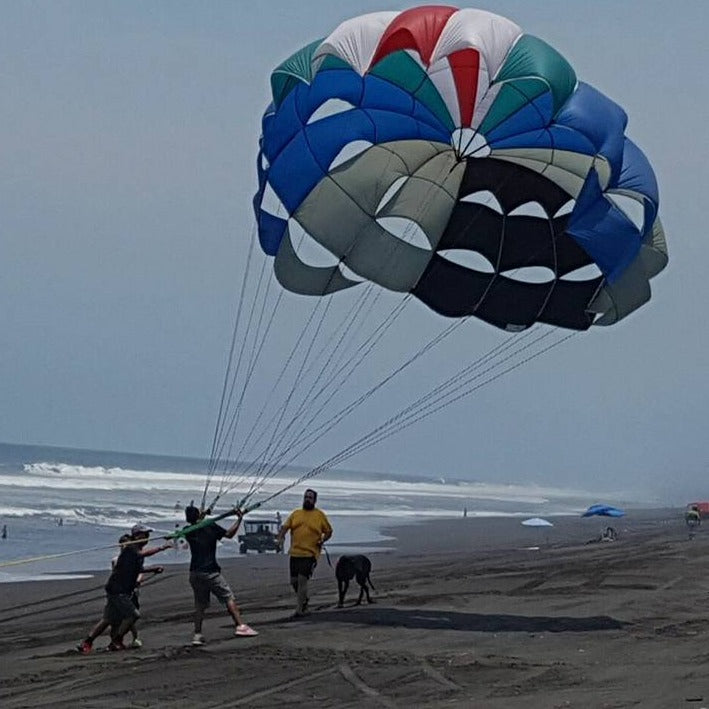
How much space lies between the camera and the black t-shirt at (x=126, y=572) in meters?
12.4

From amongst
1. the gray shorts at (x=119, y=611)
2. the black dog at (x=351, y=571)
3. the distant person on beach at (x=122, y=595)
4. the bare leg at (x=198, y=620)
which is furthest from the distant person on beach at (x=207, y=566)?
the black dog at (x=351, y=571)

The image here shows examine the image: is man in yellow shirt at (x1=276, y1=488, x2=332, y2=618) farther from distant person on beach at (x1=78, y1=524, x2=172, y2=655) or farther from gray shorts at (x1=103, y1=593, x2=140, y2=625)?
gray shorts at (x1=103, y1=593, x2=140, y2=625)

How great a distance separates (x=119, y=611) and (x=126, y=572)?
1.24 feet

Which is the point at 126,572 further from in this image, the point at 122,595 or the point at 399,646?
the point at 399,646

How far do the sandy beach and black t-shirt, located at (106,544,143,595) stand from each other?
58 centimetres

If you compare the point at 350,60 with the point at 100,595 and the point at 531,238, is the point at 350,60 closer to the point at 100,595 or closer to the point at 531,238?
the point at 531,238

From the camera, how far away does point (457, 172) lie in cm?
1419

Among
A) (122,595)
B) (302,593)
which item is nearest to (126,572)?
(122,595)

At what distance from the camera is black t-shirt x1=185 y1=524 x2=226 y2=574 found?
12867mm

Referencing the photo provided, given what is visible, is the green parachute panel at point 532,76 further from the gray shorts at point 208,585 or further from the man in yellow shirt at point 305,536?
the gray shorts at point 208,585

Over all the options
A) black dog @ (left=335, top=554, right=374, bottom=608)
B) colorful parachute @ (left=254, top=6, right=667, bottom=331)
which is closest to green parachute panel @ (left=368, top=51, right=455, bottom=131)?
colorful parachute @ (left=254, top=6, right=667, bottom=331)

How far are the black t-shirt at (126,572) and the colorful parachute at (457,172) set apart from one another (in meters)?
3.40

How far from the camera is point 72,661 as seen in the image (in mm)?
11500

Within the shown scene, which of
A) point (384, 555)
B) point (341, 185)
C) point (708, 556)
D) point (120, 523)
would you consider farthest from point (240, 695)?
point (120, 523)
